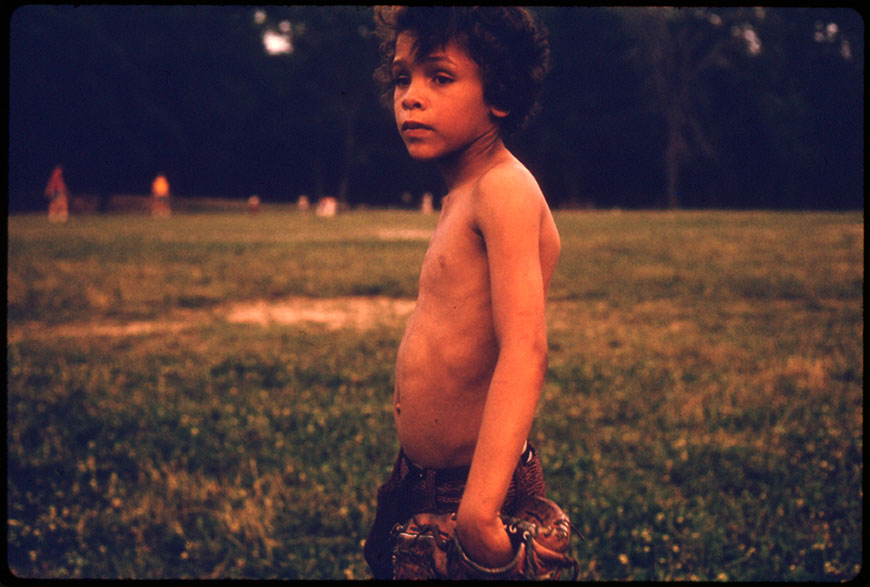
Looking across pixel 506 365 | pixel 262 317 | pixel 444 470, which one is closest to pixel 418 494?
pixel 444 470

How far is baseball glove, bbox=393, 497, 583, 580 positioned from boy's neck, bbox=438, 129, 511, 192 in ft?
2.16

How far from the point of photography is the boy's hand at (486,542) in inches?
51.3

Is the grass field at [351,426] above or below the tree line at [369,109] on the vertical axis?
below

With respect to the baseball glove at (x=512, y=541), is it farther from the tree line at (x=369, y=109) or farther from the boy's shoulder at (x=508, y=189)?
the tree line at (x=369, y=109)

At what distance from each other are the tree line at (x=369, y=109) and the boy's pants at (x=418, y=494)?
33239 mm

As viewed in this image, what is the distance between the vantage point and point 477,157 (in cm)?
146

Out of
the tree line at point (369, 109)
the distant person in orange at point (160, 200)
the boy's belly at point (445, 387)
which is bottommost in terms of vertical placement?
the boy's belly at point (445, 387)

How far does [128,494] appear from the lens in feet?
13.0

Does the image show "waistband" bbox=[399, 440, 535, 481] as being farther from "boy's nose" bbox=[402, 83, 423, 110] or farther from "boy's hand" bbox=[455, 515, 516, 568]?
"boy's nose" bbox=[402, 83, 423, 110]

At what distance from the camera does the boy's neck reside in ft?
4.78

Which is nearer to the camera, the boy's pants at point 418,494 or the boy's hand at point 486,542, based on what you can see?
the boy's hand at point 486,542

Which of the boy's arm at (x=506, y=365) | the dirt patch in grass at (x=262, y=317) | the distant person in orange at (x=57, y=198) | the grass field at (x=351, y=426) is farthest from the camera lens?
the distant person in orange at (x=57, y=198)

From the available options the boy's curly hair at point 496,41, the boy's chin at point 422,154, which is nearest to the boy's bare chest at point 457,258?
the boy's chin at point 422,154

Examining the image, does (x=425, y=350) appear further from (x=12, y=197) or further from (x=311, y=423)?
(x=12, y=197)
